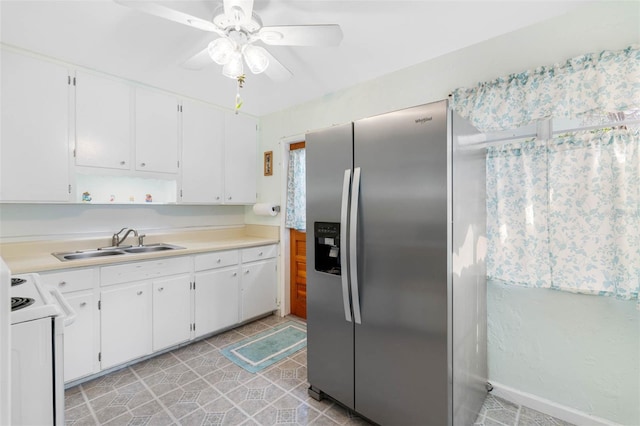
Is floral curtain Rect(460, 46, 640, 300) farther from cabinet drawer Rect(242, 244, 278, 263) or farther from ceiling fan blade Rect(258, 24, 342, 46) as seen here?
cabinet drawer Rect(242, 244, 278, 263)

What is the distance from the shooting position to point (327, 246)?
1.97 meters

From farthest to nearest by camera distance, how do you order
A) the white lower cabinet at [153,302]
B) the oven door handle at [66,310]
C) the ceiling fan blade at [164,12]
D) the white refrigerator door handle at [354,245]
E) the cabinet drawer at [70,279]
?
the white lower cabinet at [153,302] → the cabinet drawer at [70,279] → the white refrigerator door handle at [354,245] → the ceiling fan blade at [164,12] → the oven door handle at [66,310]

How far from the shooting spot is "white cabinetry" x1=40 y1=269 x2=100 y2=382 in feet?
6.79

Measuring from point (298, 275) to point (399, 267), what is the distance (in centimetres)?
219

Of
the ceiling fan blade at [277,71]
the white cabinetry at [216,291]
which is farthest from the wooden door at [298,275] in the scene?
the ceiling fan blade at [277,71]

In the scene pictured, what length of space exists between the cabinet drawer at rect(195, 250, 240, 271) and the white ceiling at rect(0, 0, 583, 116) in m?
1.72

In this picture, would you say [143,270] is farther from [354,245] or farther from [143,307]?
[354,245]

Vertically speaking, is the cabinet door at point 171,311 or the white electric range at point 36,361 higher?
the white electric range at point 36,361

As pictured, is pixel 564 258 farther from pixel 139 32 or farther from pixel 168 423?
pixel 139 32

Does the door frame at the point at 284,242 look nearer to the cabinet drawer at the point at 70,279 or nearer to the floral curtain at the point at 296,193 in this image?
the floral curtain at the point at 296,193

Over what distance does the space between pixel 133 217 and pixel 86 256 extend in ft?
1.88

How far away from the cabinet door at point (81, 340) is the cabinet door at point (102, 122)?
115cm

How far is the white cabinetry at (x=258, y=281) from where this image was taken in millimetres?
3238

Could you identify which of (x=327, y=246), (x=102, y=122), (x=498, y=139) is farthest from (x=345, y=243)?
(x=102, y=122)
